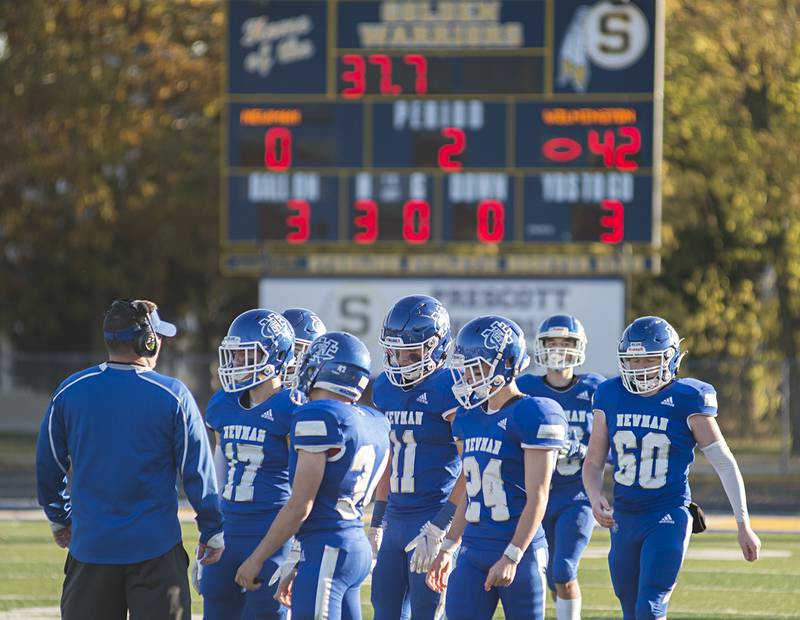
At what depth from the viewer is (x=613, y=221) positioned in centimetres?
1678

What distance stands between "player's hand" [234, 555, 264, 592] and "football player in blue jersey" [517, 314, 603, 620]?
2.70m

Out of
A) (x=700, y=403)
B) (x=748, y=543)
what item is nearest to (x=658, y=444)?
(x=700, y=403)

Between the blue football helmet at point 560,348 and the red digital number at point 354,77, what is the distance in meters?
8.42

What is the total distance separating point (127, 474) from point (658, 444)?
265 centimetres

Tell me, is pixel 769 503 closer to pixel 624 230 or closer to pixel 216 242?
pixel 624 230

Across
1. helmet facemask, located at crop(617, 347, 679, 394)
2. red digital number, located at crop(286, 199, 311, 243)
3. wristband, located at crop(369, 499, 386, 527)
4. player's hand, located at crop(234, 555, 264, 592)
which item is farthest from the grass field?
red digital number, located at crop(286, 199, 311, 243)

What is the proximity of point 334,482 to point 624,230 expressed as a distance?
11039 millimetres

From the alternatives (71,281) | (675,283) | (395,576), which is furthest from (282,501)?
(71,281)

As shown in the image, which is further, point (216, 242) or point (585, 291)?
point (216, 242)

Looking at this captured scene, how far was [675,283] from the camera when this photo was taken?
28719 millimetres

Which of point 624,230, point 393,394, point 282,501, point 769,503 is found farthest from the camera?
point 769,503

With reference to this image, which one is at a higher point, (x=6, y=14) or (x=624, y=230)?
(x=6, y=14)

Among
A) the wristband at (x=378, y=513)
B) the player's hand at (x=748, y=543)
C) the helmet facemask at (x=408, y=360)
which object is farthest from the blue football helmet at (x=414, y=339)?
the player's hand at (x=748, y=543)

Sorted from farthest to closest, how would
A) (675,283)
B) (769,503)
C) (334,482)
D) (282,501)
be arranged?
(675,283) → (769,503) → (282,501) → (334,482)
